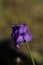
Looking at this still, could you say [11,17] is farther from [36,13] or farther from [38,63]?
[38,63]

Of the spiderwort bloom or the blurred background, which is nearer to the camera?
the spiderwort bloom

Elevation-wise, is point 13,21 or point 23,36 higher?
point 13,21

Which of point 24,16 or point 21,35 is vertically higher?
point 24,16

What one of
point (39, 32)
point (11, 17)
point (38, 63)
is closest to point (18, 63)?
point (38, 63)

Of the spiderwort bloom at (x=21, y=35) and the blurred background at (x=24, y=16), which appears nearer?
the spiderwort bloom at (x=21, y=35)

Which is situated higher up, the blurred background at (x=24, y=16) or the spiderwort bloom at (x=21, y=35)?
the blurred background at (x=24, y=16)

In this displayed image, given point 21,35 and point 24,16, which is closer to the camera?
point 21,35

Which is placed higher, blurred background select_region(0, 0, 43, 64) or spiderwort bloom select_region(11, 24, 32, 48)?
blurred background select_region(0, 0, 43, 64)

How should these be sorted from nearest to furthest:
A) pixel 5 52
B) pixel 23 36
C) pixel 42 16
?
pixel 23 36, pixel 5 52, pixel 42 16
